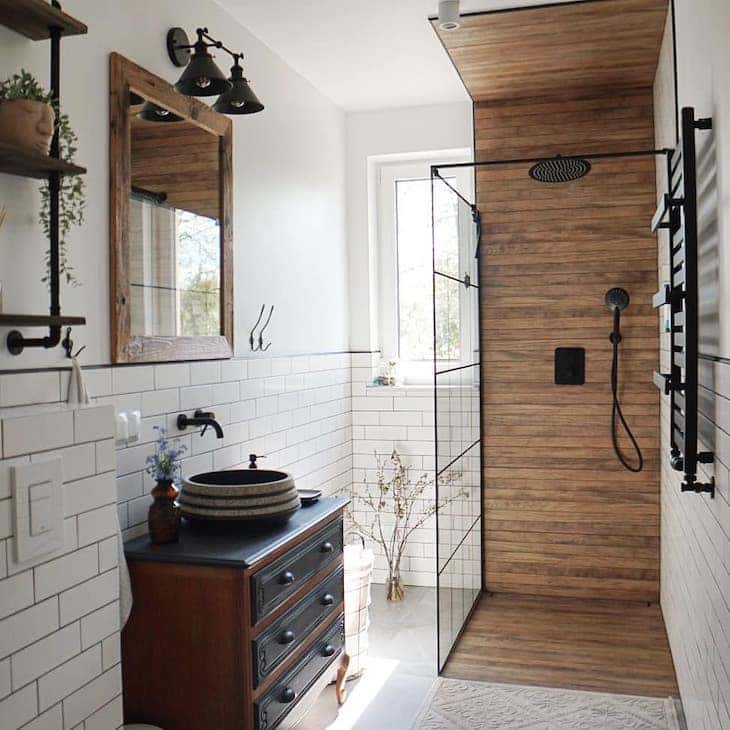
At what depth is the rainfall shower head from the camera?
12.2ft

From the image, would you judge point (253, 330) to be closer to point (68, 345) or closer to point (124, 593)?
point (68, 345)

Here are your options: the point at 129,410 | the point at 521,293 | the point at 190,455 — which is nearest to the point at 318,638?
the point at 190,455

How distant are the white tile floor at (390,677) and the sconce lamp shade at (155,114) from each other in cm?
226

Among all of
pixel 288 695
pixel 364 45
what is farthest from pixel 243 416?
pixel 364 45

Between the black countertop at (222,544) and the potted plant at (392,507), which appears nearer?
the black countertop at (222,544)

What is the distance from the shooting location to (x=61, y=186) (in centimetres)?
216

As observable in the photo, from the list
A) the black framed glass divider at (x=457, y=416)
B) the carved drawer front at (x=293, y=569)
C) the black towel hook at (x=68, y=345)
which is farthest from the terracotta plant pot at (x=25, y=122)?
the black framed glass divider at (x=457, y=416)

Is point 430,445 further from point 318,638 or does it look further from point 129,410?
point 129,410

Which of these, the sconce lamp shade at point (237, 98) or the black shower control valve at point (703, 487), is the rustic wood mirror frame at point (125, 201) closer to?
the sconce lamp shade at point (237, 98)

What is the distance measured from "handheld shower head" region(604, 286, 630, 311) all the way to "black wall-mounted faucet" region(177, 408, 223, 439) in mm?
2249

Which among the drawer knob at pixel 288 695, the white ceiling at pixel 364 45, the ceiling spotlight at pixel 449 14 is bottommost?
the drawer knob at pixel 288 695

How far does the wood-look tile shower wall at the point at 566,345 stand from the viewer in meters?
4.23

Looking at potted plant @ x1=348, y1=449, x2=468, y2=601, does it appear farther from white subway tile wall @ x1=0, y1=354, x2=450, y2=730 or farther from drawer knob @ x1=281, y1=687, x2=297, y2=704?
drawer knob @ x1=281, y1=687, x2=297, y2=704

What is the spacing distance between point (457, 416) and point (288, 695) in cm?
171
